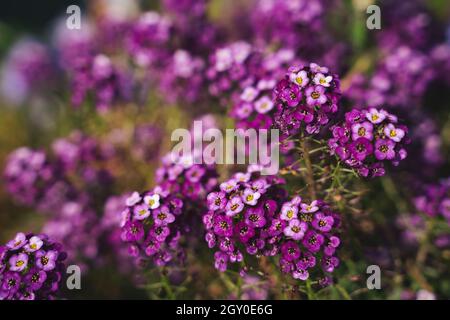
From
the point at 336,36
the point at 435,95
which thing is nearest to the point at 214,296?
the point at 435,95

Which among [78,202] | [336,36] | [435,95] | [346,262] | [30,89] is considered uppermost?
[336,36]

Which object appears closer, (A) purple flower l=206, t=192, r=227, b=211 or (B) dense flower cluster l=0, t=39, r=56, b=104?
(A) purple flower l=206, t=192, r=227, b=211

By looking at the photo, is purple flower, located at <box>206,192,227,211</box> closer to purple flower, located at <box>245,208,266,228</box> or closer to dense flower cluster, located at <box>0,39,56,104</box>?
purple flower, located at <box>245,208,266,228</box>

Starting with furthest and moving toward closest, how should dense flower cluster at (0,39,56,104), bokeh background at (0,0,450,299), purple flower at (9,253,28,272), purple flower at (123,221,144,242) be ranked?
dense flower cluster at (0,39,56,104) < bokeh background at (0,0,450,299) < purple flower at (123,221,144,242) < purple flower at (9,253,28,272)

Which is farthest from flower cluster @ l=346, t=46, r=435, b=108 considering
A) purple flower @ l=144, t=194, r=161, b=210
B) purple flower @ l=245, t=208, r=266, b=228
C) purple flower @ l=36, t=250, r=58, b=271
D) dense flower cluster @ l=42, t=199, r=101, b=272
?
purple flower @ l=36, t=250, r=58, b=271

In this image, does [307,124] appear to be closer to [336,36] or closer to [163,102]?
[163,102]

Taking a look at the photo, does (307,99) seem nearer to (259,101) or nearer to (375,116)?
(375,116)

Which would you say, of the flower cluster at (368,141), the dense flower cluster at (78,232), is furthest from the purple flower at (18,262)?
the flower cluster at (368,141)
